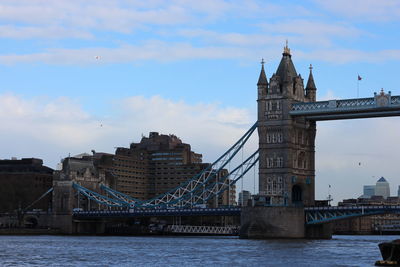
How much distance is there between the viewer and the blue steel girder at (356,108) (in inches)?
5325

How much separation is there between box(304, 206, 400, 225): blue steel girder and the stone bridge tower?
3.93 m

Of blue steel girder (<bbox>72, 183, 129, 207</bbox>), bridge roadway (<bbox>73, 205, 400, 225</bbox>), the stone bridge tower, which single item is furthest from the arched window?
blue steel girder (<bbox>72, 183, 129, 207</bbox>)

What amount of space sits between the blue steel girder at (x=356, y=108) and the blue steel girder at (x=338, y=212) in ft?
43.3

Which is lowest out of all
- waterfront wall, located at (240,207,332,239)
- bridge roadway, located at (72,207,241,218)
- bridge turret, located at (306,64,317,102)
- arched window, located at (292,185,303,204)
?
waterfront wall, located at (240,207,332,239)

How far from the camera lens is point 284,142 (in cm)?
14475

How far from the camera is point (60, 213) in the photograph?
182 metres

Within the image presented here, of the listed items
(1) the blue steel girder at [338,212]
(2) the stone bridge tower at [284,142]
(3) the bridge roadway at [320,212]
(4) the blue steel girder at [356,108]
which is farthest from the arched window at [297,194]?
(4) the blue steel girder at [356,108]

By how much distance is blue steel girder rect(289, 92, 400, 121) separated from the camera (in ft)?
444

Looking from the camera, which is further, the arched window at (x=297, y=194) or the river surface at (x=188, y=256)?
the arched window at (x=297, y=194)

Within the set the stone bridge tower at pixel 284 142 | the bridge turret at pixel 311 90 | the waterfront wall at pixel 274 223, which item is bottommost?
the waterfront wall at pixel 274 223

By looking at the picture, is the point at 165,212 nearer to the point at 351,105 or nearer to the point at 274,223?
the point at 274,223

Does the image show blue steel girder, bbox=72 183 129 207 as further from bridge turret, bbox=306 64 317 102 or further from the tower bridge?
bridge turret, bbox=306 64 317 102

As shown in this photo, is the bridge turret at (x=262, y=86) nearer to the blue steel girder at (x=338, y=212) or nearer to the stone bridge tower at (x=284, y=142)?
the stone bridge tower at (x=284, y=142)

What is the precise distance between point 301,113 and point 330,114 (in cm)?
514
